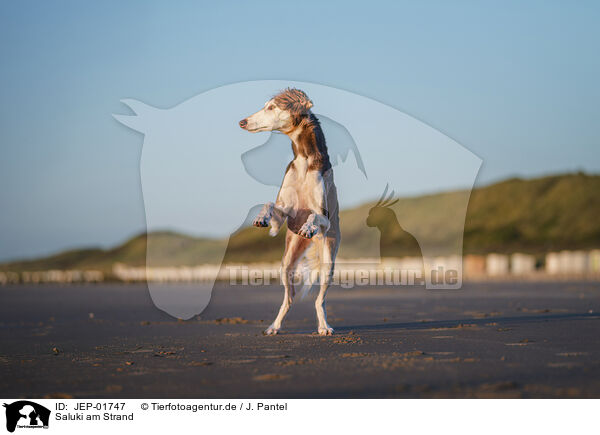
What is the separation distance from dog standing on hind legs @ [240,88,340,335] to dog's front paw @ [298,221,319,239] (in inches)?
6.0

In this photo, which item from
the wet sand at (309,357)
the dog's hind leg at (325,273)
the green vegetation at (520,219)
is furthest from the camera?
the green vegetation at (520,219)

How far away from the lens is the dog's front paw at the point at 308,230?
29.1 ft

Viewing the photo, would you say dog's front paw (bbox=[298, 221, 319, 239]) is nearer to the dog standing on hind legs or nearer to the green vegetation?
the dog standing on hind legs

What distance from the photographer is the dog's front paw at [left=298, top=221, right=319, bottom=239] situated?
8.86 meters

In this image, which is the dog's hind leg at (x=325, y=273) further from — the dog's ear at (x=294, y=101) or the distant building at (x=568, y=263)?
the distant building at (x=568, y=263)

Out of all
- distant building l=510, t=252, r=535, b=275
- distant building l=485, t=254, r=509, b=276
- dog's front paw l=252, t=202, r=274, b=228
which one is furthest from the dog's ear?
distant building l=510, t=252, r=535, b=275

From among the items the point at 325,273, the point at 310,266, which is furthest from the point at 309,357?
the point at 310,266

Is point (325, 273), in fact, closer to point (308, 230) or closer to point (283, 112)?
point (308, 230)
